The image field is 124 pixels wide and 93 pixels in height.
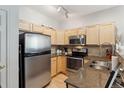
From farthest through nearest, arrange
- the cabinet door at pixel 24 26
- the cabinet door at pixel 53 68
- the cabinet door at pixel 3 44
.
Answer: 1. the cabinet door at pixel 53 68
2. the cabinet door at pixel 24 26
3. the cabinet door at pixel 3 44

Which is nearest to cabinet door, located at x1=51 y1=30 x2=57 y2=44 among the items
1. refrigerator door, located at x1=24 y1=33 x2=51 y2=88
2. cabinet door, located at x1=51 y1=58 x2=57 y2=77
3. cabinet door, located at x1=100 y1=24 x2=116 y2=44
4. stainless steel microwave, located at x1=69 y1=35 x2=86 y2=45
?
stainless steel microwave, located at x1=69 y1=35 x2=86 y2=45

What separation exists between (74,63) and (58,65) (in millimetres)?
539

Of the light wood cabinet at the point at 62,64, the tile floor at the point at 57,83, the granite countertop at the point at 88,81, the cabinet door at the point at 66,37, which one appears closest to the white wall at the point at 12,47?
the granite countertop at the point at 88,81

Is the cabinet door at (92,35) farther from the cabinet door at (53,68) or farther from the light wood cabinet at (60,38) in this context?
the cabinet door at (53,68)

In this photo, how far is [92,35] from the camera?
3.12 metres

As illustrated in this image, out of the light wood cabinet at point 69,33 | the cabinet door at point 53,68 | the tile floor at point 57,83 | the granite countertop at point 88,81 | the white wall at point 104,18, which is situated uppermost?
the white wall at point 104,18

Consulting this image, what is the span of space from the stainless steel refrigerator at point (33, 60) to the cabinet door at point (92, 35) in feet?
3.87

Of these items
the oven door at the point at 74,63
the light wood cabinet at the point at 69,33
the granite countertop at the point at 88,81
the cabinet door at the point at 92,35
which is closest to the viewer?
the granite countertop at the point at 88,81

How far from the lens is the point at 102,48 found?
10.5 feet

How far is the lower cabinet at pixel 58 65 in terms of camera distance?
3332 millimetres

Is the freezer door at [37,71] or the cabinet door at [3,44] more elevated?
the cabinet door at [3,44]

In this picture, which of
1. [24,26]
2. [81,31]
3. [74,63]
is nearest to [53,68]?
[74,63]

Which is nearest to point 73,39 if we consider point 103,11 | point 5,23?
point 103,11
